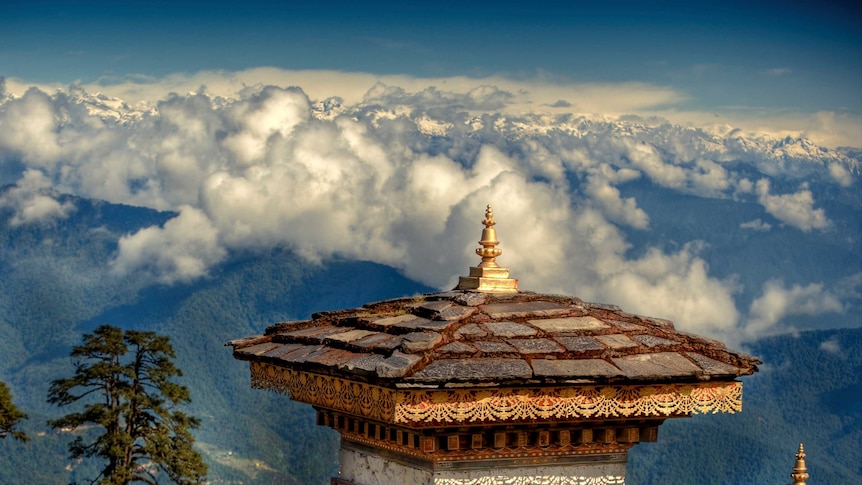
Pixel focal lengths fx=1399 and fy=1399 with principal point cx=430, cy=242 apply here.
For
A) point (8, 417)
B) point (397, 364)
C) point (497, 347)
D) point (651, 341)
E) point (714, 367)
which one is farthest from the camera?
point (8, 417)

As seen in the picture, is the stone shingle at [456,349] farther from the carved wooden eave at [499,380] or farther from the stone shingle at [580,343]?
the stone shingle at [580,343]

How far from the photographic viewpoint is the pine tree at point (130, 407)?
30123mm

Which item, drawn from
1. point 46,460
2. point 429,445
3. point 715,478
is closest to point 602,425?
point 429,445

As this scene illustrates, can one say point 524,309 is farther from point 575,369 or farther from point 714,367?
point 714,367

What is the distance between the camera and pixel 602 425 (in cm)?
808

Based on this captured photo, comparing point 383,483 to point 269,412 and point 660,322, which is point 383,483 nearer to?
point 660,322

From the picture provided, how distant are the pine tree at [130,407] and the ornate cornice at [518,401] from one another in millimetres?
22577

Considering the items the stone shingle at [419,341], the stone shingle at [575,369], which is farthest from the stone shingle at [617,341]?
the stone shingle at [419,341]

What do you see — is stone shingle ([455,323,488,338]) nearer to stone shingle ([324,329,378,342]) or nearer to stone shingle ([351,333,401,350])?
stone shingle ([351,333,401,350])

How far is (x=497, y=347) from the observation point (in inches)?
306

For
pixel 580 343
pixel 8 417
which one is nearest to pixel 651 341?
pixel 580 343

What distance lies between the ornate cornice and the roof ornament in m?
1.36

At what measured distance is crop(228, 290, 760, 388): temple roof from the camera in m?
7.51

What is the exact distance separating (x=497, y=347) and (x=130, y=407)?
2430 centimetres
